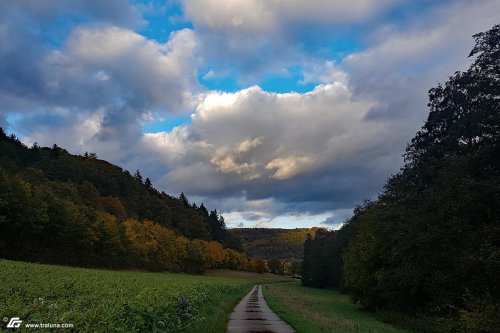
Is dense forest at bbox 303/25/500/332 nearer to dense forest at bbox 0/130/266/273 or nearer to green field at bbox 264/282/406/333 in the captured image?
green field at bbox 264/282/406/333

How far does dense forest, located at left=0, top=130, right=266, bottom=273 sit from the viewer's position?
67.2 metres

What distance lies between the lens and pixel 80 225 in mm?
77188

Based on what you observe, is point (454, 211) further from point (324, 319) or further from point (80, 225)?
point (80, 225)

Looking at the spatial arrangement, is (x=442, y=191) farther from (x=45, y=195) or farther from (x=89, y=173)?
(x=89, y=173)

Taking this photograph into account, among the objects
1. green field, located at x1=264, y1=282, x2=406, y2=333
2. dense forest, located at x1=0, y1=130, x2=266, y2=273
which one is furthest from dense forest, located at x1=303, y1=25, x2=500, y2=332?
dense forest, located at x1=0, y1=130, x2=266, y2=273

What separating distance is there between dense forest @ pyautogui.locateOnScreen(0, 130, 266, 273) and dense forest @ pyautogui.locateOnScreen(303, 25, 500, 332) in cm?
5526

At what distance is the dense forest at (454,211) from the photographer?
24.6m

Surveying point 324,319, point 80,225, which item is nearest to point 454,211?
point 324,319

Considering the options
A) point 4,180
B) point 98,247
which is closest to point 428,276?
point 4,180

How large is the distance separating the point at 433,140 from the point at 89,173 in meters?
156

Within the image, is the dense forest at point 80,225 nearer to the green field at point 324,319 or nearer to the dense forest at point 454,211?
the green field at point 324,319

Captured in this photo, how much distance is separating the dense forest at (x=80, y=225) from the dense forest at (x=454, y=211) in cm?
5526

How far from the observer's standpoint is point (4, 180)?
64.6 m

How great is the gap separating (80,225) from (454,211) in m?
67.8
